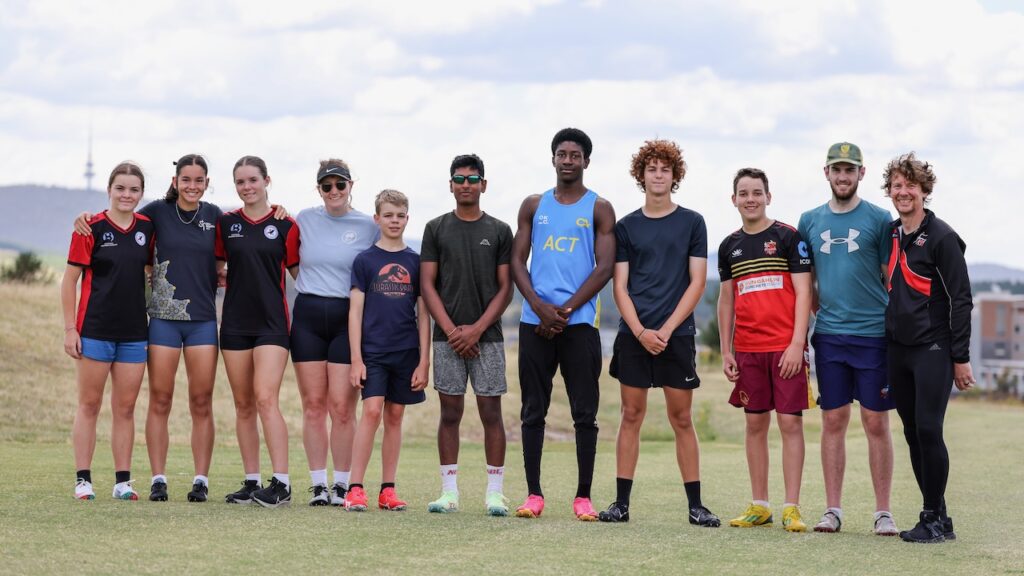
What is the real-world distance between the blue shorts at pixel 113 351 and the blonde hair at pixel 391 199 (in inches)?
71.3

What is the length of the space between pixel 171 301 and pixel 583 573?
12.0 feet

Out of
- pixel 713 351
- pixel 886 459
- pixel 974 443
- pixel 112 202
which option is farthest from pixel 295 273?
pixel 713 351

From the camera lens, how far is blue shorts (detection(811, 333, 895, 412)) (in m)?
7.77

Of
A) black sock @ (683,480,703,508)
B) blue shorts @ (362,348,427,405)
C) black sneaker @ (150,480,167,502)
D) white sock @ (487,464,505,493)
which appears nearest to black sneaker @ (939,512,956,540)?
black sock @ (683,480,703,508)

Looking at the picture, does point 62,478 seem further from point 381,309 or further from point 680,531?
point 680,531

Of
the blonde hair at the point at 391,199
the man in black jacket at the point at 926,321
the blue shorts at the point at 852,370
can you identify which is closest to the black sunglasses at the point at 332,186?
the blonde hair at the point at 391,199

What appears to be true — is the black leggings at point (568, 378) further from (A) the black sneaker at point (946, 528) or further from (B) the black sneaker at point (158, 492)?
(B) the black sneaker at point (158, 492)

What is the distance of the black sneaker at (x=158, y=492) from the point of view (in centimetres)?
834

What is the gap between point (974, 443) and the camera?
784 inches

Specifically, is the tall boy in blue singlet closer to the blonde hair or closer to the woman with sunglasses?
the blonde hair

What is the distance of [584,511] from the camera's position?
26.4 ft

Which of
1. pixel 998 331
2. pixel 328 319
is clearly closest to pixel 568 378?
pixel 328 319

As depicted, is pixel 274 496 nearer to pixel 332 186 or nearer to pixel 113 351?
pixel 113 351

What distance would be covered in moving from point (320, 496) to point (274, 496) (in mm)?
309
